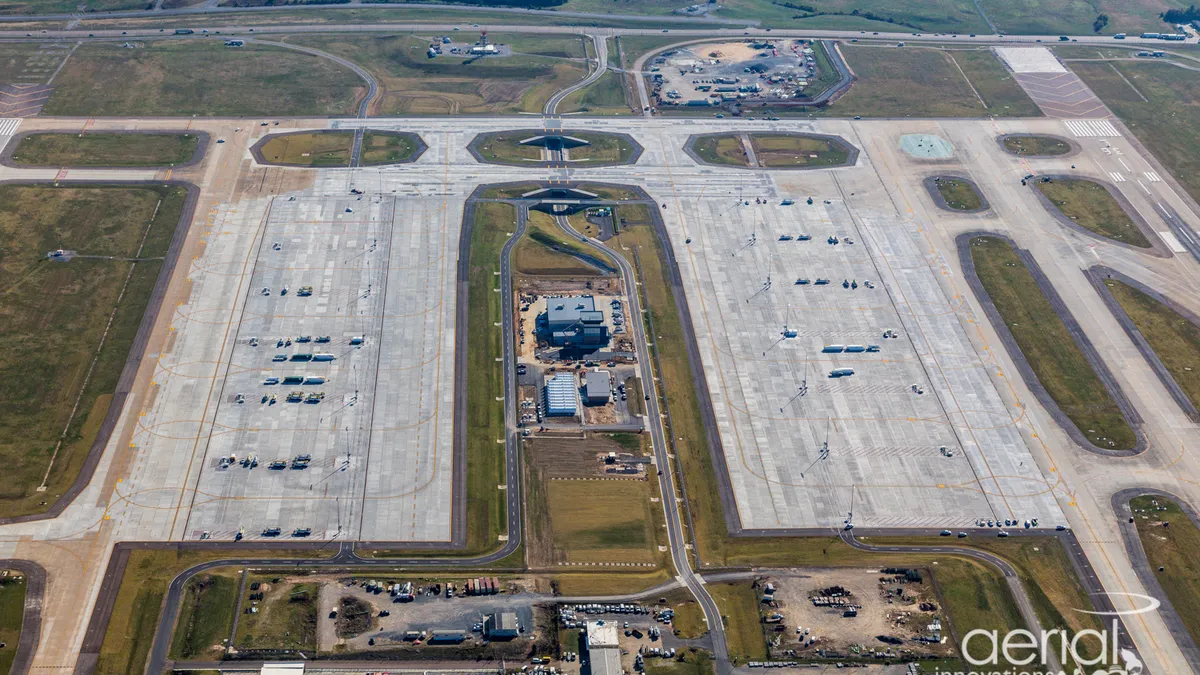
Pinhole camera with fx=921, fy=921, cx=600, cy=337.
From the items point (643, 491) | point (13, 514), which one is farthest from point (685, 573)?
point (13, 514)

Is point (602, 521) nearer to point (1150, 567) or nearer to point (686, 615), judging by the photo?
point (686, 615)

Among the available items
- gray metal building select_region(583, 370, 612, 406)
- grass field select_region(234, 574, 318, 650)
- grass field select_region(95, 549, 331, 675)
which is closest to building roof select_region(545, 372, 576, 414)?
gray metal building select_region(583, 370, 612, 406)

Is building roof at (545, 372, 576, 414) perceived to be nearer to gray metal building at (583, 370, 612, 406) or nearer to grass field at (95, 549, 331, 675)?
gray metal building at (583, 370, 612, 406)

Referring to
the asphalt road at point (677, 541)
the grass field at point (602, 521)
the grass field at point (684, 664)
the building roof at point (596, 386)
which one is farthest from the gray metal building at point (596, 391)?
the grass field at point (684, 664)

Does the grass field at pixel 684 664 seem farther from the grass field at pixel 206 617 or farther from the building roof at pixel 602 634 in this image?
the grass field at pixel 206 617

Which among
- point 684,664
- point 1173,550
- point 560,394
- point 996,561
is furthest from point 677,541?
point 1173,550

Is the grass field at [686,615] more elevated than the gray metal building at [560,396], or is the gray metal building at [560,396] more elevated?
the gray metal building at [560,396]

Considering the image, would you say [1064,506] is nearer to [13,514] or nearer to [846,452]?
[846,452]

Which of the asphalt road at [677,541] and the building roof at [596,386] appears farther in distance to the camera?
the building roof at [596,386]

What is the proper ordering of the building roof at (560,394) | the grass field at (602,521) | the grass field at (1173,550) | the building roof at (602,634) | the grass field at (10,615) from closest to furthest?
1. the grass field at (10,615)
2. the building roof at (602,634)
3. the grass field at (1173,550)
4. the grass field at (602,521)
5. the building roof at (560,394)
